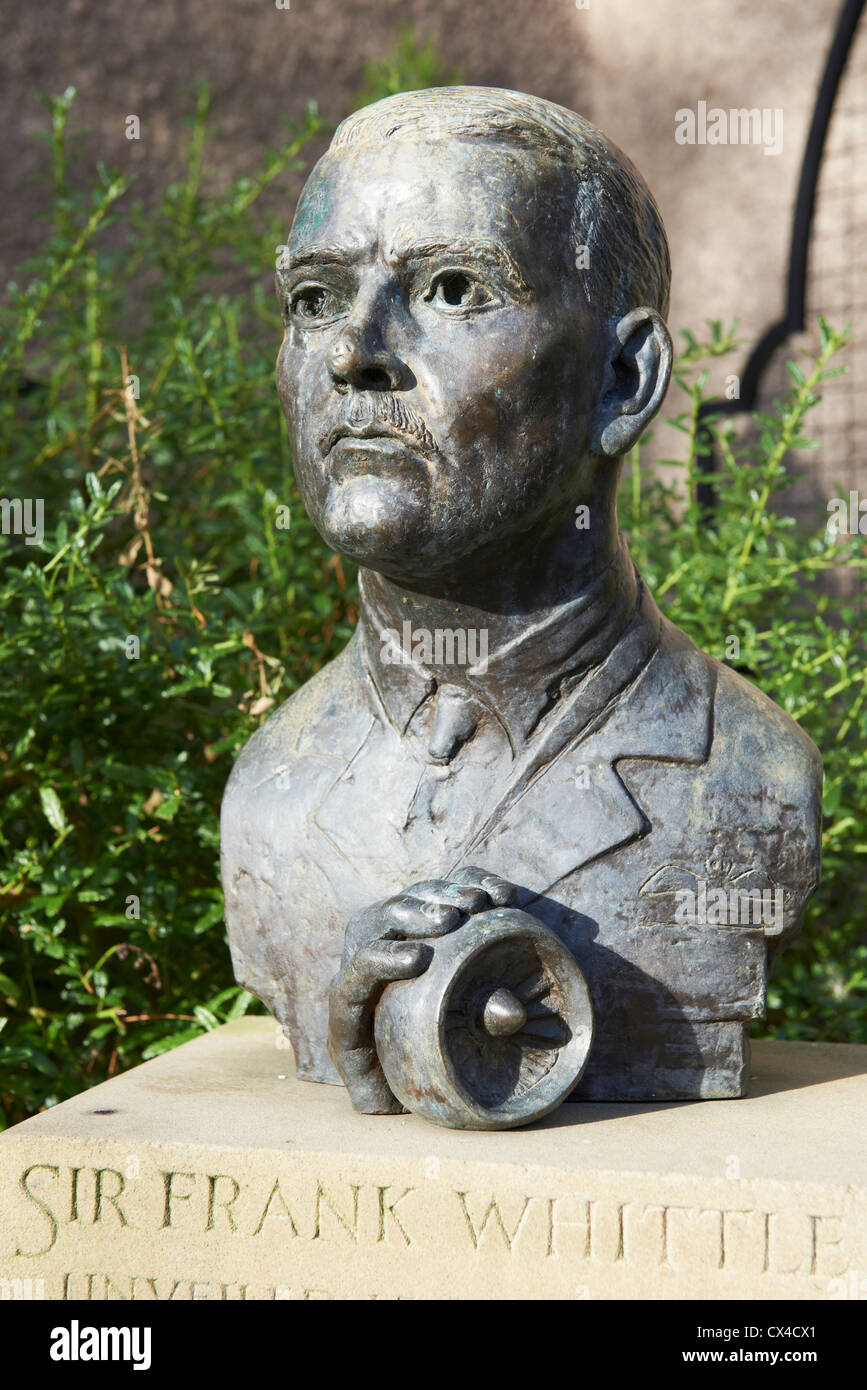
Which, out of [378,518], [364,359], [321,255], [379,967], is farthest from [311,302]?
[379,967]

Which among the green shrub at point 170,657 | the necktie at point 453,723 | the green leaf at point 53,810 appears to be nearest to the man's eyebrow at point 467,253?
the necktie at point 453,723

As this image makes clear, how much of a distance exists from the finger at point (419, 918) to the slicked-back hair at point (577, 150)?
34.6 inches

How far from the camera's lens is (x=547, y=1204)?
2.10 metres

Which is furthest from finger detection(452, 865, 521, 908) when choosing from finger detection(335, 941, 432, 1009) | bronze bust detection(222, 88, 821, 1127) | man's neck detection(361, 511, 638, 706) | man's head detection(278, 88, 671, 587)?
man's head detection(278, 88, 671, 587)

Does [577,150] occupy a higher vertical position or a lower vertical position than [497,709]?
higher

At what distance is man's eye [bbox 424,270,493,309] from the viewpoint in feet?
7.11

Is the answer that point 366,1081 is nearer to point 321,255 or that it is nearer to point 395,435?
point 395,435

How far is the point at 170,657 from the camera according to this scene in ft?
10.9

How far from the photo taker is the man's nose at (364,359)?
2.14m

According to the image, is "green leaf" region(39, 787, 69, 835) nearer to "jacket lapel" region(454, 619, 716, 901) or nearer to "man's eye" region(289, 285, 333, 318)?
"jacket lapel" region(454, 619, 716, 901)

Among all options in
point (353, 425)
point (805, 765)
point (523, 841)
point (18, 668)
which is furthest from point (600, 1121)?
point (18, 668)

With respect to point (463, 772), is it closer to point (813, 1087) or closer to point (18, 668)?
point (813, 1087)

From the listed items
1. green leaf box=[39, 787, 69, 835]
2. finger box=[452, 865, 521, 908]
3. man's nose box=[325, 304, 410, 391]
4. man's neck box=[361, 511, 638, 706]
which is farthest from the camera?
green leaf box=[39, 787, 69, 835]

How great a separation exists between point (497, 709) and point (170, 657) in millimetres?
1104
